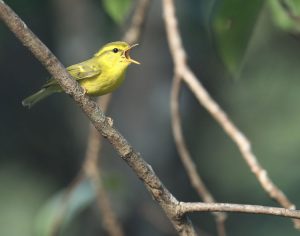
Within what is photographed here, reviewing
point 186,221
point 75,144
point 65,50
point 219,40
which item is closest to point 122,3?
point 219,40

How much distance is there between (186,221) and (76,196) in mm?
1820

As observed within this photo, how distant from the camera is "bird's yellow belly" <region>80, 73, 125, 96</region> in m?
2.89

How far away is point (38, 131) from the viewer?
8.89m

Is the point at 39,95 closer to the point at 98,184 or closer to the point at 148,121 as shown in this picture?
the point at 98,184

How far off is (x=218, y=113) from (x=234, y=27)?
0.33m

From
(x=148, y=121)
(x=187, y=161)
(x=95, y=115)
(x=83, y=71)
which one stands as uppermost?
(x=148, y=121)

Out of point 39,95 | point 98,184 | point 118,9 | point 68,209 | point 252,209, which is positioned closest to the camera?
point 252,209

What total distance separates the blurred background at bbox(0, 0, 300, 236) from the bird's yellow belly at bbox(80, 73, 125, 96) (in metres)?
1.16

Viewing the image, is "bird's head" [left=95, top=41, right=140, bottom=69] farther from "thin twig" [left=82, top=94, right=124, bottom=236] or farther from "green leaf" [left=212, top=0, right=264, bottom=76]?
"green leaf" [left=212, top=0, right=264, bottom=76]

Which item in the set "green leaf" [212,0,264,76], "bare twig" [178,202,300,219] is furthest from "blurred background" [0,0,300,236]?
"bare twig" [178,202,300,219]

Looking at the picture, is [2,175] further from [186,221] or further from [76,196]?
[186,221]

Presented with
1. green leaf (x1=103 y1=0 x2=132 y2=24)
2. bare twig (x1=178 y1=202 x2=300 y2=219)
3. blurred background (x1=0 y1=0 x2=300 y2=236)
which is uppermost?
blurred background (x1=0 y1=0 x2=300 y2=236)

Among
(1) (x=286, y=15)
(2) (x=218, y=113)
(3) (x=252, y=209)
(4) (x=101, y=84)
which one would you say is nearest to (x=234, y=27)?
(1) (x=286, y=15)

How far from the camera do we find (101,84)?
290 cm
